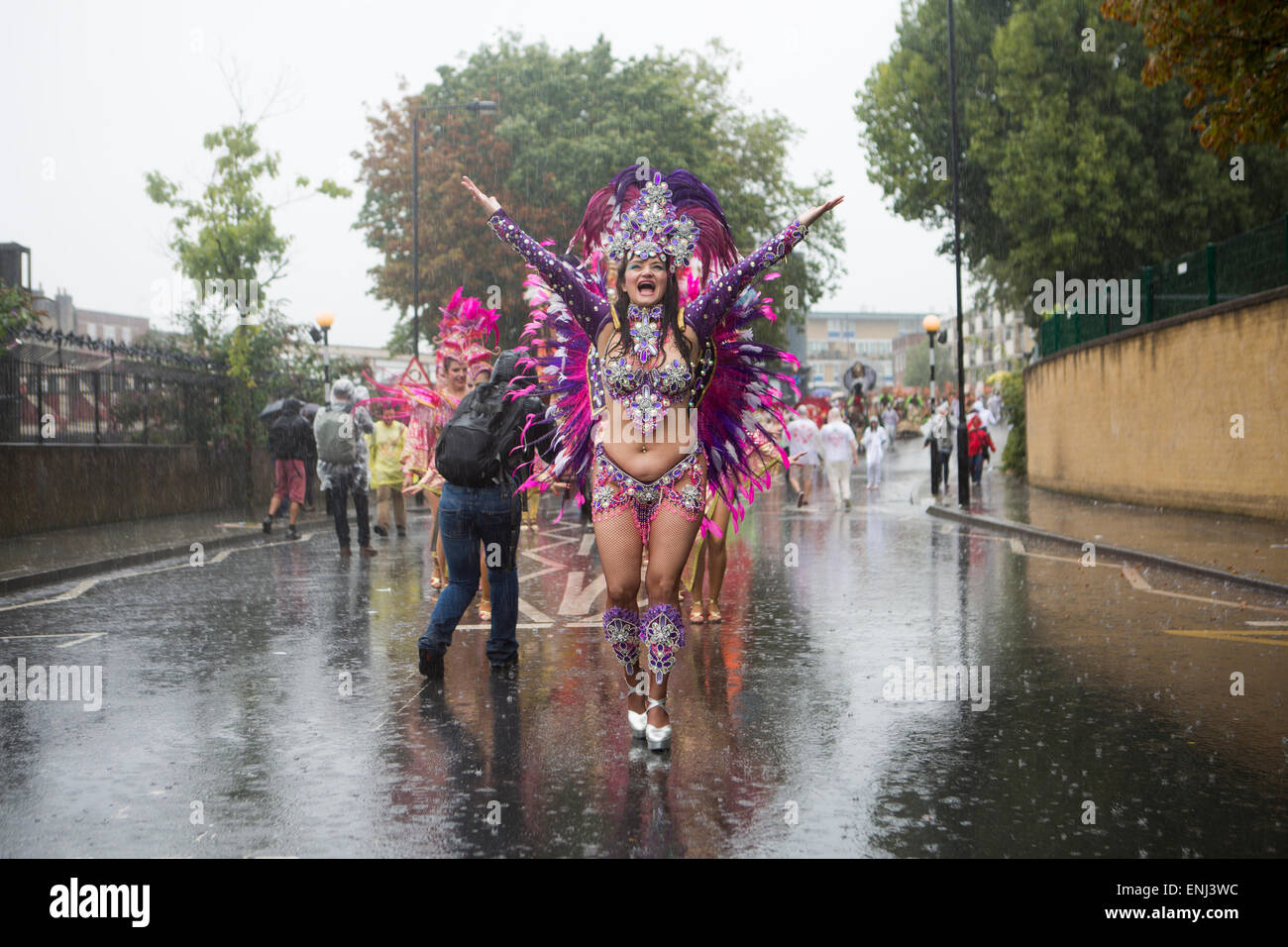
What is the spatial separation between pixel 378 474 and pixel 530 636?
28.2ft

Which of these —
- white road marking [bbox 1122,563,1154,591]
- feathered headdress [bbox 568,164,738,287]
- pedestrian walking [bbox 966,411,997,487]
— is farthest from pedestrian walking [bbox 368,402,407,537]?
pedestrian walking [bbox 966,411,997,487]

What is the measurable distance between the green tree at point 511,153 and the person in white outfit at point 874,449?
1083 centimetres

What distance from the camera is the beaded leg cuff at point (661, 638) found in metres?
5.55

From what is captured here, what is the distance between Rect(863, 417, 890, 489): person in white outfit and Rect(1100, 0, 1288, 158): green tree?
15.5m

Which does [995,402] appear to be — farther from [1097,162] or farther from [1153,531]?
[1153,531]

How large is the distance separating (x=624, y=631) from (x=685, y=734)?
0.54 metres

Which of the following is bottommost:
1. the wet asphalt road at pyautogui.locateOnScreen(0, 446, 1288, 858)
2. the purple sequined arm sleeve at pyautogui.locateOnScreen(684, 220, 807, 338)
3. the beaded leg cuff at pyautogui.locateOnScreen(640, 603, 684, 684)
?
the wet asphalt road at pyautogui.locateOnScreen(0, 446, 1288, 858)

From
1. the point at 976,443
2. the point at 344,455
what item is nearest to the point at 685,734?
the point at 344,455

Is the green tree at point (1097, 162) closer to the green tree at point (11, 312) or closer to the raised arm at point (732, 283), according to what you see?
the green tree at point (11, 312)

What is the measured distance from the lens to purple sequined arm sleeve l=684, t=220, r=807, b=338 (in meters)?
5.69

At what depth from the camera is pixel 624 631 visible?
18.8ft

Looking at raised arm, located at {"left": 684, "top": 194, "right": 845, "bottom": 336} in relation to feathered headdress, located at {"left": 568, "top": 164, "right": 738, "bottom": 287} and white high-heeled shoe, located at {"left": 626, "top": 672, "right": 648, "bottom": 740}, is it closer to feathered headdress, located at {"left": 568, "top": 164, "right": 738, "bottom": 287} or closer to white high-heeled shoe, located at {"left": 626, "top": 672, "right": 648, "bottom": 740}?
feathered headdress, located at {"left": 568, "top": 164, "right": 738, "bottom": 287}

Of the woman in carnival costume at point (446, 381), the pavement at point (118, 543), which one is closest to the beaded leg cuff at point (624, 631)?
the woman in carnival costume at point (446, 381)

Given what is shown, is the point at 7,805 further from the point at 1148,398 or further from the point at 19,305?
the point at 1148,398
